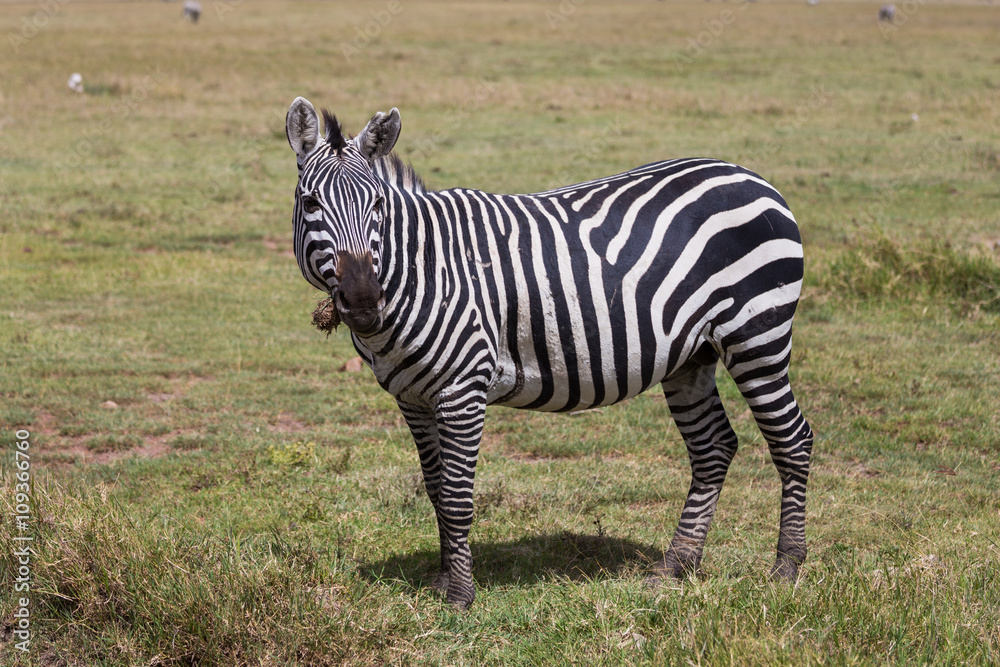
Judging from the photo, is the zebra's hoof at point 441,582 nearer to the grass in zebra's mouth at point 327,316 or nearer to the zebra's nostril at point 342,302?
the grass in zebra's mouth at point 327,316

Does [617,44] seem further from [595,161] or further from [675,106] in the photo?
[595,161]

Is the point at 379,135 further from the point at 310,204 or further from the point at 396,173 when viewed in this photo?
the point at 310,204

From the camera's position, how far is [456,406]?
13.9 ft

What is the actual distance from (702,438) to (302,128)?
8.49 ft

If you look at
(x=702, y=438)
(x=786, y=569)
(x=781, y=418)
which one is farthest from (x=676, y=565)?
(x=781, y=418)

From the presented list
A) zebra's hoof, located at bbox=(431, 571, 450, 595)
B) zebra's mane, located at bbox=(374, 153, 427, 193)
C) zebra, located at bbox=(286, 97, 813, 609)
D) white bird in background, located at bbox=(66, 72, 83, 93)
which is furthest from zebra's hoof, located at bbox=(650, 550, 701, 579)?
white bird in background, located at bbox=(66, 72, 83, 93)

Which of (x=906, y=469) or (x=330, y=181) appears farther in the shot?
(x=906, y=469)

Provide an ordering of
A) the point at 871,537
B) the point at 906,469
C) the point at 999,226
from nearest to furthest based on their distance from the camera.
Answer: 1. the point at 871,537
2. the point at 906,469
3. the point at 999,226

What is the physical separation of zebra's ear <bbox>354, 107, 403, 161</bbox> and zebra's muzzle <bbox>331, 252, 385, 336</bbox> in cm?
60

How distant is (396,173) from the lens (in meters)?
4.50

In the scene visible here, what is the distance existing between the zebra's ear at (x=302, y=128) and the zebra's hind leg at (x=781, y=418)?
222 cm

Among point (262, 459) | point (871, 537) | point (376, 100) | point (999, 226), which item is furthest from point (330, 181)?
point (376, 100)

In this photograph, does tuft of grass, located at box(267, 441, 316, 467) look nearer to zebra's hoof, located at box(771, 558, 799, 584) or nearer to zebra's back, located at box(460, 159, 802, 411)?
zebra's back, located at box(460, 159, 802, 411)

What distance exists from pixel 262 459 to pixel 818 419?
4095 millimetres
